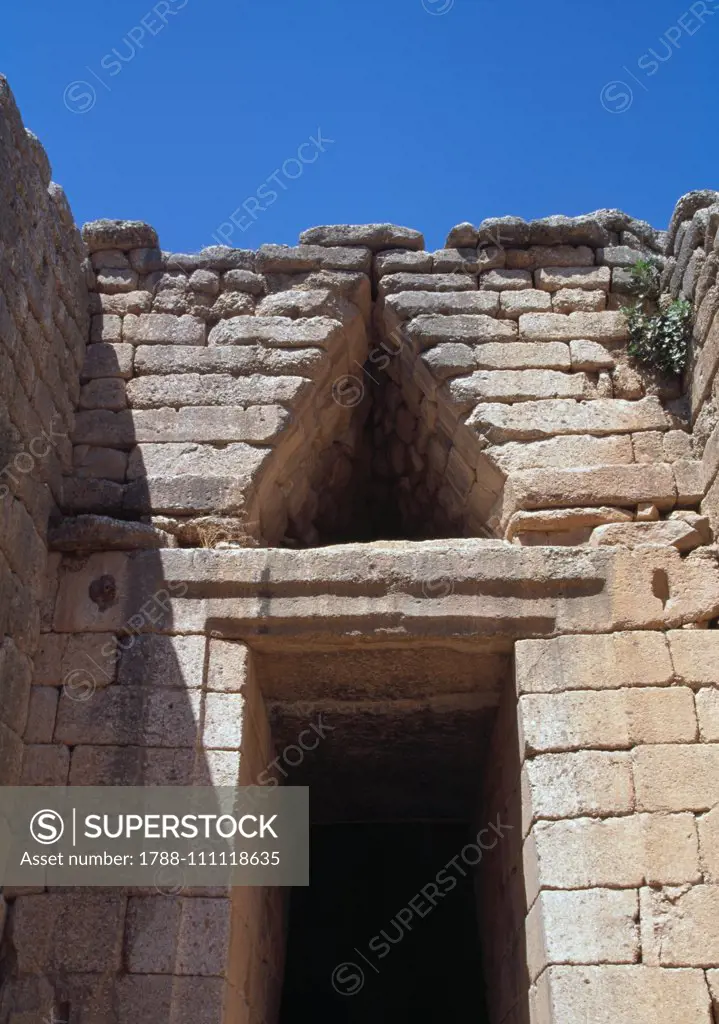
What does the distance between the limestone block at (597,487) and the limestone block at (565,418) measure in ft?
0.98

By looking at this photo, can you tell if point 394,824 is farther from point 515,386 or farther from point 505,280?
point 505,280

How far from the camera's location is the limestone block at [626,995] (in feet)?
14.3

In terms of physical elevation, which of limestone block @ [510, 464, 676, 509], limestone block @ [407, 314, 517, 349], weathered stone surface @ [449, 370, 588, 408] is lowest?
limestone block @ [510, 464, 676, 509]

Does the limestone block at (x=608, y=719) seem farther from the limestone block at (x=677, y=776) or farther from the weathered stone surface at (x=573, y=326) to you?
the weathered stone surface at (x=573, y=326)

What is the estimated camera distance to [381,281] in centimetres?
655

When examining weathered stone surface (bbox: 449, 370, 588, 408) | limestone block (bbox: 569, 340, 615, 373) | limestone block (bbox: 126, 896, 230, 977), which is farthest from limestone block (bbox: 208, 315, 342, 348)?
limestone block (bbox: 126, 896, 230, 977)

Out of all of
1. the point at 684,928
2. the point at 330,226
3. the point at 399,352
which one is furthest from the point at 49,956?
the point at 330,226

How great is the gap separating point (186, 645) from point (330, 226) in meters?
3.09

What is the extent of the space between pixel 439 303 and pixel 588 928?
381 cm

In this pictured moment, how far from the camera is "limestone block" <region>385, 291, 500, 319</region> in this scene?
642 centimetres

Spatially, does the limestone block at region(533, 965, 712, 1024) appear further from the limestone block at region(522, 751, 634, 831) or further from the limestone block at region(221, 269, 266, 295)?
the limestone block at region(221, 269, 266, 295)

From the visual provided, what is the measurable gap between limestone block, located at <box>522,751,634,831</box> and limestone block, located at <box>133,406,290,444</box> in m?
2.49

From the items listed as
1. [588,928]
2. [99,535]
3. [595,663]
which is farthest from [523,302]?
[588,928]

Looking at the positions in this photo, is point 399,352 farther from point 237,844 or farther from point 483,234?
point 237,844
